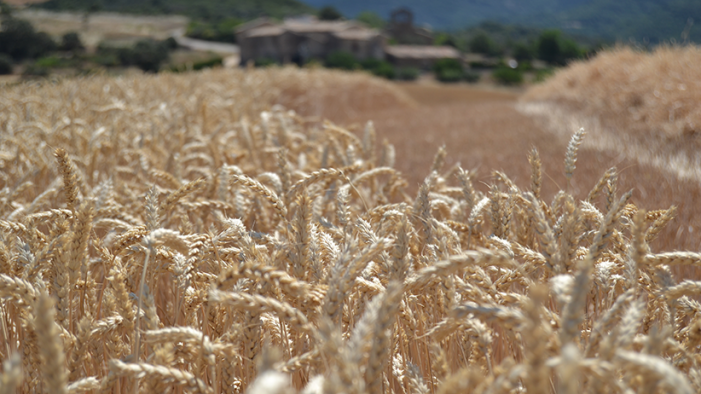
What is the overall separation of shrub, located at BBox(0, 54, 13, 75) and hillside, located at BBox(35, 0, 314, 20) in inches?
75.7

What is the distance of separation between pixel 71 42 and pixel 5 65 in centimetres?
306

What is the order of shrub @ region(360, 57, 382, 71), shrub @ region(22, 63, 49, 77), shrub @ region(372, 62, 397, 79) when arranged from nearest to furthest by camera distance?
shrub @ region(22, 63, 49, 77) → shrub @ region(372, 62, 397, 79) → shrub @ region(360, 57, 382, 71)

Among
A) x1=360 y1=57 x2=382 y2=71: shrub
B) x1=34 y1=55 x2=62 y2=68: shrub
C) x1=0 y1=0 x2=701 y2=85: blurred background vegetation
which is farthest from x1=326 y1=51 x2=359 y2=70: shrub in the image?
x1=34 y1=55 x2=62 y2=68: shrub

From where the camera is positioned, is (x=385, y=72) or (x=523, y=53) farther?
(x=523, y=53)

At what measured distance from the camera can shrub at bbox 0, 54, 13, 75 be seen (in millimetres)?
8830

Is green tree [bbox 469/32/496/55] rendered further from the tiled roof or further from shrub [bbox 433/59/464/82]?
shrub [bbox 433/59/464/82]

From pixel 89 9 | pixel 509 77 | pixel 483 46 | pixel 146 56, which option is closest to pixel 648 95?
pixel 89 9

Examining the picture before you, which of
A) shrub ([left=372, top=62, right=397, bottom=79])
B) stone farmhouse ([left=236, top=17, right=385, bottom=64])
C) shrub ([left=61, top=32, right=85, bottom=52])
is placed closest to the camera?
shrub ([left=61, top=32, right=85, bottom=52])

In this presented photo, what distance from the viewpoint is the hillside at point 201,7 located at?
13.0 m

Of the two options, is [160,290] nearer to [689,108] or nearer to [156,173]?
[156,173]

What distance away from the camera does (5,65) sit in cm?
895

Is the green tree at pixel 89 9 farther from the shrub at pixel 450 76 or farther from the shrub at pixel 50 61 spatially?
the shrub at pixel 450 76

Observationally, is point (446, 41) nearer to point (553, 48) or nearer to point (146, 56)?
point (553, 48)

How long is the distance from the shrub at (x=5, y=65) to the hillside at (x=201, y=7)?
1.92 meters
